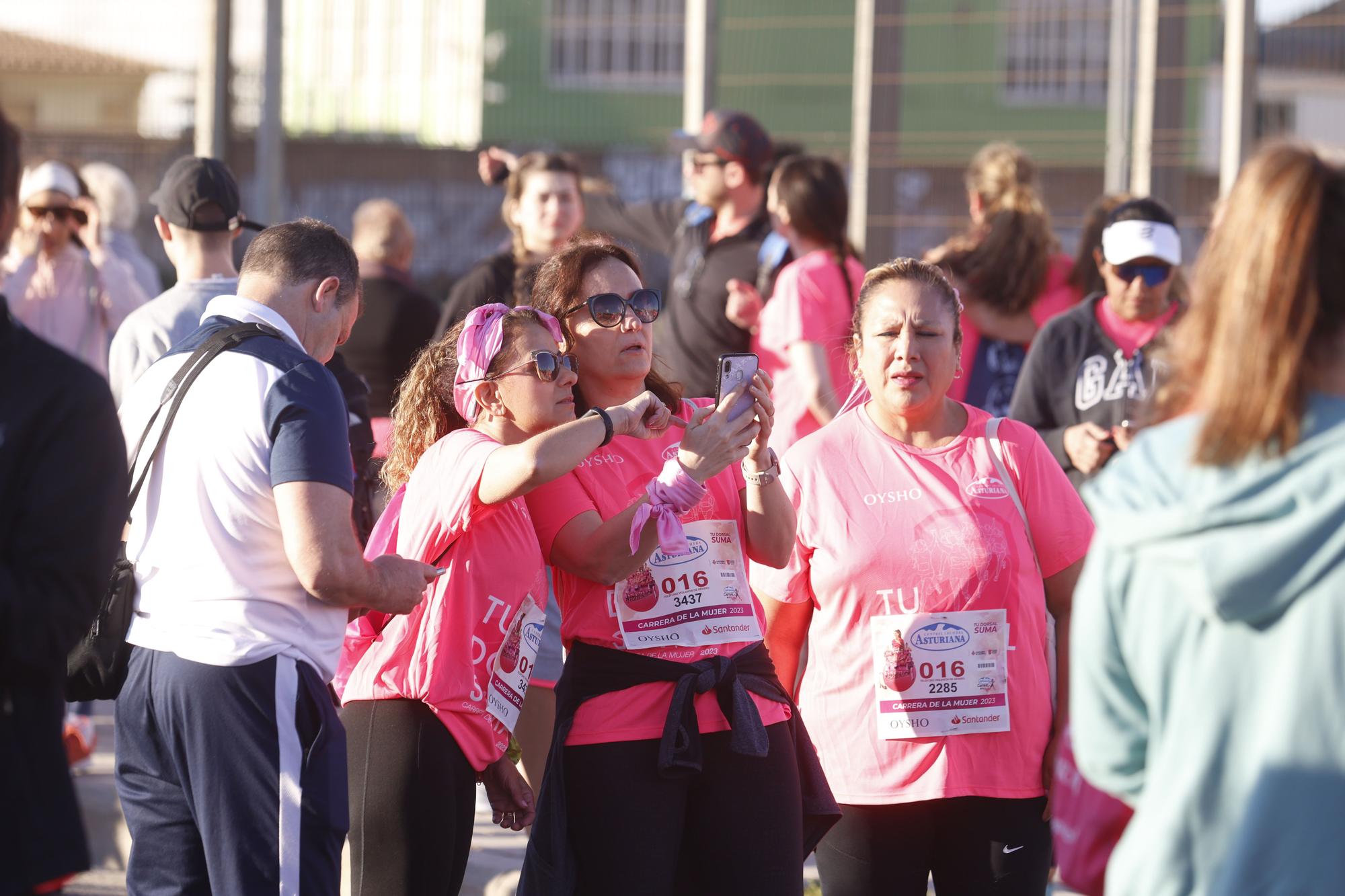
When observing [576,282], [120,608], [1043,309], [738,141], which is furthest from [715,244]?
[120,608]

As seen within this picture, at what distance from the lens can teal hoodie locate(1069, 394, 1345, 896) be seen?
1.99 metres

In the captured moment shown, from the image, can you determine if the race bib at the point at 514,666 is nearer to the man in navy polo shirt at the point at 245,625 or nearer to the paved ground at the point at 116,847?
the man in navy polo shirt at the point at 245,625

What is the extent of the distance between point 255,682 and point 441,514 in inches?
21.3

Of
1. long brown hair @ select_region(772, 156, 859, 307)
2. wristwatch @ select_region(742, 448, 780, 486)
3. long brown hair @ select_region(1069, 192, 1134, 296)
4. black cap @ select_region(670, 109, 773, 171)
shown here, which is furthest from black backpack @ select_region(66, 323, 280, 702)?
long brown hair @ select_region(1069, 192, 1134, 296)

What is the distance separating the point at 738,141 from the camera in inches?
256

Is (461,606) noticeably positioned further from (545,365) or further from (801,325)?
(801,325)

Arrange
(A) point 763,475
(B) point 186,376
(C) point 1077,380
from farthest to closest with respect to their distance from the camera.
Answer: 1. (C) point 1077,380
2. (A) point 763,475
3. (B) point 186,376

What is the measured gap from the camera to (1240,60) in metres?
7.13

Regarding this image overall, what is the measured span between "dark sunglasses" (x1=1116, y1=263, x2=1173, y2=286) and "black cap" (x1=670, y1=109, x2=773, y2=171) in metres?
1.80

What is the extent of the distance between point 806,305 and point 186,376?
3118 mm

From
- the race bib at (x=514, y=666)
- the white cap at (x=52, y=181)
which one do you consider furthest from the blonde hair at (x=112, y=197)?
the race bib at (x=514, y=666)

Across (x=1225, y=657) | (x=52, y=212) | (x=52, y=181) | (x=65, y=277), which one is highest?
(x=52, y=181)

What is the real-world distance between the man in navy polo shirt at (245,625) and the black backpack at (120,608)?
0.07 feet

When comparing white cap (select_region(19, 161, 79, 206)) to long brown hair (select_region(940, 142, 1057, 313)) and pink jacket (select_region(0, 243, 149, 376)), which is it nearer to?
pink jacket (select_region(0, 243, 149, 376))
